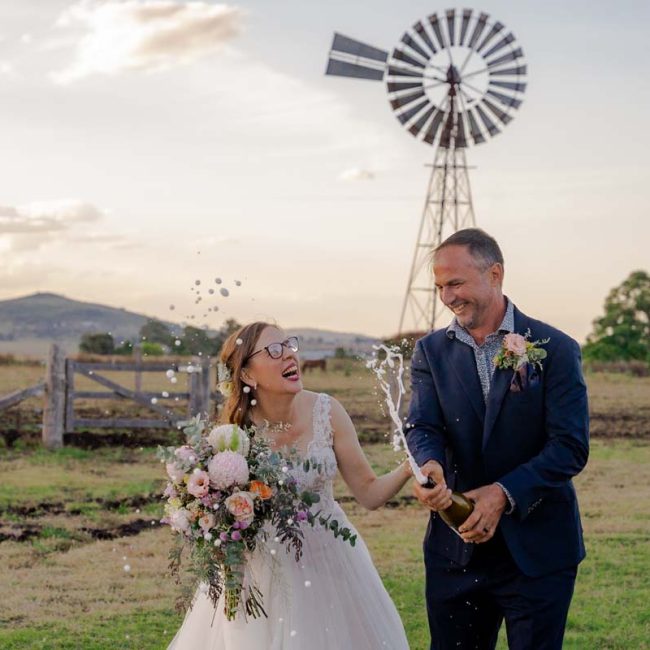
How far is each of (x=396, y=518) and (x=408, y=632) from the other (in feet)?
15.2

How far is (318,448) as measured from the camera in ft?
17.1

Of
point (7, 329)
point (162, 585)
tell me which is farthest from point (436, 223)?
point (7, 329)

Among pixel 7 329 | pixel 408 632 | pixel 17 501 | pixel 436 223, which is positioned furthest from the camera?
pixel 7 329

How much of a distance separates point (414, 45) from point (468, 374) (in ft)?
91.0

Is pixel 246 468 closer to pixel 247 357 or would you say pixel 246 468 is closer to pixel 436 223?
pixel 247 357

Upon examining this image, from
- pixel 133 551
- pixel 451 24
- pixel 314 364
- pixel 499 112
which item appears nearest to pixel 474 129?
pixel 499 112

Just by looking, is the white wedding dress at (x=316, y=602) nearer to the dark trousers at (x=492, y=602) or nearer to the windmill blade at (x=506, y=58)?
the dark trousers at (x=492, y=602)

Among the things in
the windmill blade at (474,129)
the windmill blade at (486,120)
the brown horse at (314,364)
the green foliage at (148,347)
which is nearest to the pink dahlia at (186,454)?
the green foliage at (148,347)

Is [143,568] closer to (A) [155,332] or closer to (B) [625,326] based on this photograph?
(A) [155,332]

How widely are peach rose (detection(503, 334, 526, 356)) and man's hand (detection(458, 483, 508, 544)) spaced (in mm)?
517

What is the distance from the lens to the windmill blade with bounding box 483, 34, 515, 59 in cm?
3034

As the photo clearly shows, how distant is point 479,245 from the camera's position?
14.4ft

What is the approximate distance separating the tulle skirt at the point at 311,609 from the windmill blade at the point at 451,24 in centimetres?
2667

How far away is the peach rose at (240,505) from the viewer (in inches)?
170
